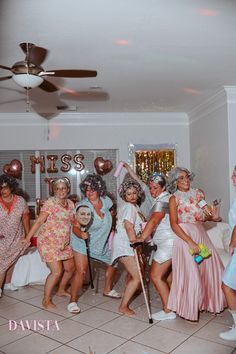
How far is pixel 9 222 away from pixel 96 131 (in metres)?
3.23

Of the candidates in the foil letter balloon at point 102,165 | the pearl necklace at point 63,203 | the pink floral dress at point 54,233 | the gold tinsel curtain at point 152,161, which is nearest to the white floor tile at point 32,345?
the pink floral dress at point 54,233

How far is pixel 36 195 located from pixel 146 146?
2.48 m

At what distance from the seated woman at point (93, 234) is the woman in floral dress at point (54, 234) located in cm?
14

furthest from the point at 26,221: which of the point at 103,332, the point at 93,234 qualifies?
the point at 103,332

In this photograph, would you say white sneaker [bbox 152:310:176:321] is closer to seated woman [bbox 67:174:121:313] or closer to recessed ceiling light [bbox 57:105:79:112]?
seated woman [bbox 67:174:121:313]

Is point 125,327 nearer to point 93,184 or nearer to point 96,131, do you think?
point 93,184

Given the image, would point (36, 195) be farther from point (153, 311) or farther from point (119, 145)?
point (153, 311)

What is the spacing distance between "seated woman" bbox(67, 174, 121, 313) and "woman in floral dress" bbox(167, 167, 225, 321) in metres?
0.81

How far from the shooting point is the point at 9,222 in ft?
12.7

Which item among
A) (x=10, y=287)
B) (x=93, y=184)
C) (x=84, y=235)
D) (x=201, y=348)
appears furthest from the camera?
(x=10, y=287)

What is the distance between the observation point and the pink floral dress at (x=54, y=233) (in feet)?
10.9

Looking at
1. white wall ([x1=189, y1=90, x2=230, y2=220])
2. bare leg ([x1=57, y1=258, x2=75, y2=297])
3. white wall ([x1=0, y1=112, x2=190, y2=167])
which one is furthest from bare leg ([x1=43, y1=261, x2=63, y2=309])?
white wall ([x1=0, y1=112, x2=190, y2=167])

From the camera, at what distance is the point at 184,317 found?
9.58 feet

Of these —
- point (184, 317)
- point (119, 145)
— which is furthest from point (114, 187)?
point (184, 317)
